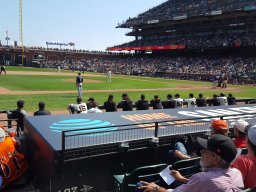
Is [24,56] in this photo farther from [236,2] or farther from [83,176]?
[83,176]

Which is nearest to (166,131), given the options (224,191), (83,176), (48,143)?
(83,176)

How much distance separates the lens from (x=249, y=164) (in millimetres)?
3900

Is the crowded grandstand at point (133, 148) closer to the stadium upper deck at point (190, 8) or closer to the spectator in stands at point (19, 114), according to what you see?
the spectator in stands at point (19, 114)

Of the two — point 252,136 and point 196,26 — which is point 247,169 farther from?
point 196,26

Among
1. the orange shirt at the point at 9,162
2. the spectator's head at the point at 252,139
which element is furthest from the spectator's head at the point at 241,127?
the orange shirt at the point at 9,162

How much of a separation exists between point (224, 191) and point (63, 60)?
304 feet

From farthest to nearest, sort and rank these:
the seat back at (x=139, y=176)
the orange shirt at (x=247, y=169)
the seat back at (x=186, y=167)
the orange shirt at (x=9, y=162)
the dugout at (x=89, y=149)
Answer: the orange shirt at (x=9, y=162)
the dugout at (x=89, y=149)
the seat back at (x=186, y=167)
the seat back at (x=139, y=176)
the orange shirt at (x=247, y=169)

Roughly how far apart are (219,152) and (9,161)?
469cm

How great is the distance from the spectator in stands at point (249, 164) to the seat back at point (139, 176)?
5.02ft

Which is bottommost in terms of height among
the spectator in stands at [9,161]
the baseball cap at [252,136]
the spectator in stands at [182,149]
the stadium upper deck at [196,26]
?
the spectator in stands at [9,161]

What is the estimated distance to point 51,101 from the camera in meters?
19.6

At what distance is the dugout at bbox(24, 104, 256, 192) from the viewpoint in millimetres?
5480

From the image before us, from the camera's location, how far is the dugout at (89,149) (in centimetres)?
548

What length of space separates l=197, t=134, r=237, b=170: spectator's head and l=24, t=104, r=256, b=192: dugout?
2.67 meters
